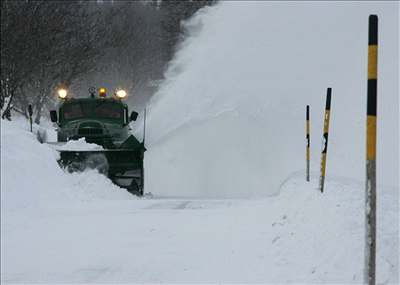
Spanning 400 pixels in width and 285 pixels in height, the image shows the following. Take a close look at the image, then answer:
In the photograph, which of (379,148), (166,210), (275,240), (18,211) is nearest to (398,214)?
(275,240)

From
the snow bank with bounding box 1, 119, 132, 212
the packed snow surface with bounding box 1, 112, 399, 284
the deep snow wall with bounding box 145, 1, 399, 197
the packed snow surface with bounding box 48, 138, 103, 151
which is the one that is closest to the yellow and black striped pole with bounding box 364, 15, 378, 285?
the packed snow surface with bounding box 1, 112, 399, 284

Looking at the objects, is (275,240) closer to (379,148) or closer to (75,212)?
(75,212)

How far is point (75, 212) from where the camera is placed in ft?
24.1

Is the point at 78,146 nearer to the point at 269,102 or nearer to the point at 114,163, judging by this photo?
the point at 114,163

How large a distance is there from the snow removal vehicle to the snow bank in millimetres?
301

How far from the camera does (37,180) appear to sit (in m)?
8.68

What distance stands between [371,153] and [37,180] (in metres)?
6.36

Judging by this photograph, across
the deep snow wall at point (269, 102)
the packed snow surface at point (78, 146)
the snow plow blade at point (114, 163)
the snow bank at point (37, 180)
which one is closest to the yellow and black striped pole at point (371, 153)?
the snow bank at point (37, 180)

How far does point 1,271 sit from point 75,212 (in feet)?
7.47

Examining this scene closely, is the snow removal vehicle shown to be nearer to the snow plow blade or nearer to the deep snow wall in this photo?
the snow plow blade

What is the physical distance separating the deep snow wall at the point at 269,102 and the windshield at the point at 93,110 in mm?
1352

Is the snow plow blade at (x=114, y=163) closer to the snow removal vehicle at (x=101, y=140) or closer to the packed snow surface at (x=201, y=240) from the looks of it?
the snow removal vehicle at (x=101, y=140)

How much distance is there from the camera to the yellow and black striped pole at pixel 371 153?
326cm

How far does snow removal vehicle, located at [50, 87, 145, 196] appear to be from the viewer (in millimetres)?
10172
